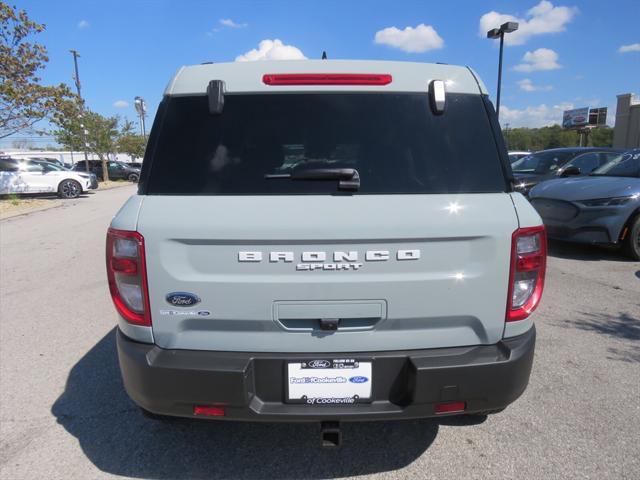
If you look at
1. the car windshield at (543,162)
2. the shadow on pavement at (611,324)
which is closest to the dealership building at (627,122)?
the car windshield at (543,162)

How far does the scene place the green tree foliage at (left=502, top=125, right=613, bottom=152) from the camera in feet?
236

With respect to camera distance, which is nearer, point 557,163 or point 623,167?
point 623,167

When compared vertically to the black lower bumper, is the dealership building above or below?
above

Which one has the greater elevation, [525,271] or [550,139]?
[550,139]

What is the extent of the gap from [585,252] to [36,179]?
2091 cm

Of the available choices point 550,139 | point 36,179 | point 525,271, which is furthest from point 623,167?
point 550,139

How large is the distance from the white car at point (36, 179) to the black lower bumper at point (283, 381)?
2112cm

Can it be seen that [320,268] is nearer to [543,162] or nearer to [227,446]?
[227,446]

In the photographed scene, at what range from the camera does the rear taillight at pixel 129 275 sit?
6.54 feet

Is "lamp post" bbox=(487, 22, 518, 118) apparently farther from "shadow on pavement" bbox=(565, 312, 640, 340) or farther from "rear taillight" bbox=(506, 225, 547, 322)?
"rear taillight" bbox=(506, 225, 547, 322)

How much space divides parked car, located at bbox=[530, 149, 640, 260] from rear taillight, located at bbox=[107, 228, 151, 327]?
689 centimetres

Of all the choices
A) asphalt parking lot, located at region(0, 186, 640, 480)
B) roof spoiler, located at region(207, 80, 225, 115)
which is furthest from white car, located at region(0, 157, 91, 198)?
roof spoiler, located at region(207, 80, 225, 115)

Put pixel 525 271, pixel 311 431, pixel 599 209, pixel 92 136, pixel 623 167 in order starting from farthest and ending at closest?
pixel 92 136, pixel 623 167, pixel 599 209, pixel 311 431, pixel 525 271

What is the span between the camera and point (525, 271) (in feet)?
6.83
